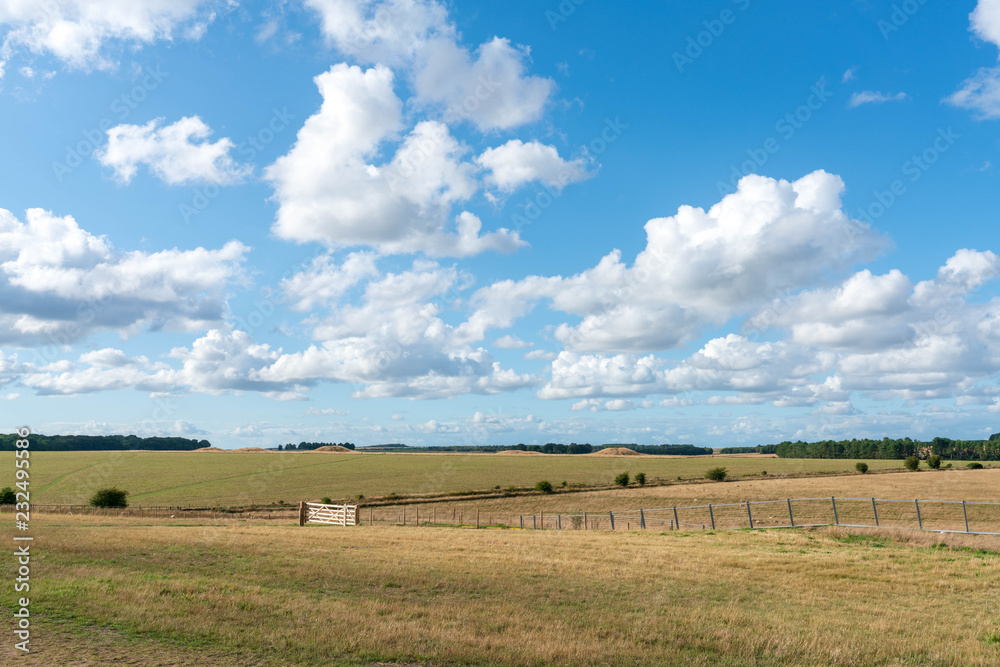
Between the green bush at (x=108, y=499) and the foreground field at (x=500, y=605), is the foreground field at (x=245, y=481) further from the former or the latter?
the foreground field at (x=500, y=605)

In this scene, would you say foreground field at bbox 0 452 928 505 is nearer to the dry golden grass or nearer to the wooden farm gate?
the dry golden grass

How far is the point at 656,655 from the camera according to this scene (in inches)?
417

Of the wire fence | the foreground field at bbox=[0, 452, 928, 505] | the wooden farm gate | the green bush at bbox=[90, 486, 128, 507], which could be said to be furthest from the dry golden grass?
the green bush at bbox=[90, 486, 128, 507]

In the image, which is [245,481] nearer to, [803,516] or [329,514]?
[329,514]

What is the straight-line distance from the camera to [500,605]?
1409cm

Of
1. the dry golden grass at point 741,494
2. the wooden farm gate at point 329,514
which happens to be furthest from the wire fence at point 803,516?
the wooden farm gate at point 329,514

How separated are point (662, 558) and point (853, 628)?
10.4 metres

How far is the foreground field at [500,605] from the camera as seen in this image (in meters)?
10.5

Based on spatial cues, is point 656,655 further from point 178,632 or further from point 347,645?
point 178,632

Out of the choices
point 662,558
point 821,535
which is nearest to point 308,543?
point 662,558

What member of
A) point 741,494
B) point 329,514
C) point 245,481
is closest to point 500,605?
point 329,514

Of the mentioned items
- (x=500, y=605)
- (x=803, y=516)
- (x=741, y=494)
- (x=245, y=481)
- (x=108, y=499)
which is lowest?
(x=803, y=516)

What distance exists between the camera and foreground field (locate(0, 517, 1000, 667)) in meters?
10.5

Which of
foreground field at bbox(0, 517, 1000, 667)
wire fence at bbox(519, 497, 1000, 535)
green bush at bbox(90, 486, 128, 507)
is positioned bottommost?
wire fence at bbox(519, 497, 1000, 535)
